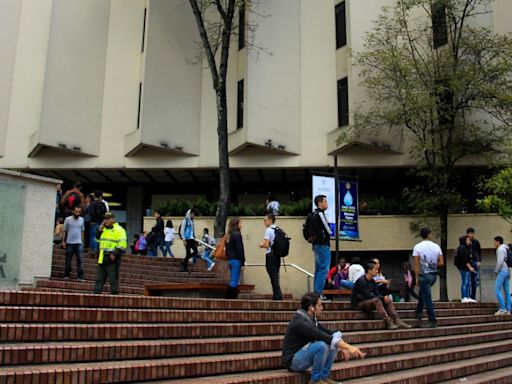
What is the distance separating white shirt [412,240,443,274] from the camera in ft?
31.7

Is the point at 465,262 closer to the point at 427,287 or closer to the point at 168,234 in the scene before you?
the point at 427,287

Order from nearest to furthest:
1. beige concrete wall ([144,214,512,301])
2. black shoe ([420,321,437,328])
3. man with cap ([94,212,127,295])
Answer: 1. man with cap ([94,212,127,295])
2. black shoe ([420,321,437,328])
3. beige concrete wall ([144,214,512,301])

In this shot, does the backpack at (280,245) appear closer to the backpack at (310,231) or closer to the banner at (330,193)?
the backpack at (310,231)

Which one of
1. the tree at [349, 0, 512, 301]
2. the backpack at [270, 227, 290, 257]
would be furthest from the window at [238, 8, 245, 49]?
the backpack at [270, 227, 290, 257]

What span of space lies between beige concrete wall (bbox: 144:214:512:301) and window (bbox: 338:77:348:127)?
13.8 ft

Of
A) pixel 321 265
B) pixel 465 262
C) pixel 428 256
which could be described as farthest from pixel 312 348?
pixel 465 262

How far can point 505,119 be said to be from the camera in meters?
18.9

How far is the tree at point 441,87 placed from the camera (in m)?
18.1

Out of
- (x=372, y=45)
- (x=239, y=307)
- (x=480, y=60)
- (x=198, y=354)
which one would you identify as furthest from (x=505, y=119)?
(x=198, y=354)

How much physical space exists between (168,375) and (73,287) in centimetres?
607

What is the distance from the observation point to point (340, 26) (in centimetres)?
2297

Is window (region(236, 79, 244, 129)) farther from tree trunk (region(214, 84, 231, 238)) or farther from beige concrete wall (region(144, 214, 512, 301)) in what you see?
beige concrete wall (region(144, 214, 512, 301))

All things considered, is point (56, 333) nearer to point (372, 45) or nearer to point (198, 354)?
point (198, 354)

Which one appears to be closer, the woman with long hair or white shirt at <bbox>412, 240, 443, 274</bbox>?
white shirt at <bbox>412, 240, 443, 274</bbox>
